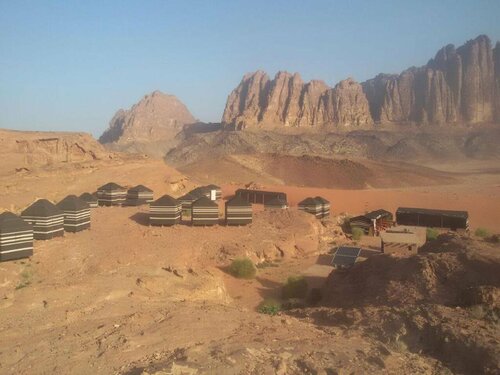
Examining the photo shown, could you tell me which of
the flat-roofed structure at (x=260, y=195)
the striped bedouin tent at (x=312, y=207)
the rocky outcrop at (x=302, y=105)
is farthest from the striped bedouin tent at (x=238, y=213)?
the rocky outcrop at (x=302, y=105)

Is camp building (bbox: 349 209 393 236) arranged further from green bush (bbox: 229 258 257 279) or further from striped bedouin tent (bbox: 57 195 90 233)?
striped bedouin tent (bbox: 57 195 90 233)

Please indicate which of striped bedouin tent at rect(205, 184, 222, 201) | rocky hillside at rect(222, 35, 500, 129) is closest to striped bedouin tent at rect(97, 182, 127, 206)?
striped bedouin tent at rect(205, 184, 222, 201)

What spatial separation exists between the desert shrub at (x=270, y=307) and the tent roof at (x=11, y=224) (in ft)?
26.0

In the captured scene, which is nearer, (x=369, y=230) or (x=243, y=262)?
(x=243, y=262)

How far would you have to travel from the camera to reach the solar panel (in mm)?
18312

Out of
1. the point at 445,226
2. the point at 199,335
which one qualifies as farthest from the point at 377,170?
the point at 199,335

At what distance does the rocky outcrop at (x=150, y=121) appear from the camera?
136 m

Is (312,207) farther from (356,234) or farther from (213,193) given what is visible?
(213,193)

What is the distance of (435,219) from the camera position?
2681 cm

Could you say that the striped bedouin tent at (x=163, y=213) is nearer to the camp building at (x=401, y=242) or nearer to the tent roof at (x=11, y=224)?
the tent roof at (x=11, y=224)

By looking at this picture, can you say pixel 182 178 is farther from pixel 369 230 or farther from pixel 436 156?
pixel 436 156

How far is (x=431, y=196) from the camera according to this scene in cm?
4525

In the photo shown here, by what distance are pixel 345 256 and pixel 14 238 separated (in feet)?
40.7

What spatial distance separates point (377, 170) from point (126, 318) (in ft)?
208
